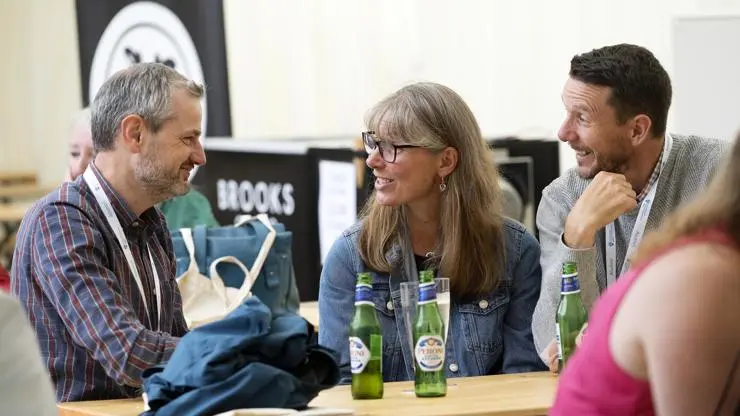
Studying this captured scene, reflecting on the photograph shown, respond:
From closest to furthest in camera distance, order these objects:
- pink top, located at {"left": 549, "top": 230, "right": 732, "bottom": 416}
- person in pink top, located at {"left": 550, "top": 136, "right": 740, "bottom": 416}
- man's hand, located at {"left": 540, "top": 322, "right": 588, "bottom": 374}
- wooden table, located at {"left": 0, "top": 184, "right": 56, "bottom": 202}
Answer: person in pink top, located at {"left": 550, "top": 136, "right": 740, "bottom": 416}
pink top, located at {"left": 549, "top": 230, "right": 732, "bottom": 416}
man's hand, located at {"left": 540, "top": 322, "right": 588, "bottom": 374}
wooden table, located at {"left": 0, "top": 184, "right": 56, "bottom": 202}

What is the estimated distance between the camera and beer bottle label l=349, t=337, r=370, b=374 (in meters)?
2.86

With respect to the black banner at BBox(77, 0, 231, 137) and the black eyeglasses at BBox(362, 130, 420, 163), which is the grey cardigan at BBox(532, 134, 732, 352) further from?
the black banner at BBox(77, 0, 231, 137)

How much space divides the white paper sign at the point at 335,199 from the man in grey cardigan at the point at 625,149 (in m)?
2.51

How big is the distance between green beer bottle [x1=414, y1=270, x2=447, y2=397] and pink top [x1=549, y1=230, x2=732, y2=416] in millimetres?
892

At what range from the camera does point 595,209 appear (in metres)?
3.25

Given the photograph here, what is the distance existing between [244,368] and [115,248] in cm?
77

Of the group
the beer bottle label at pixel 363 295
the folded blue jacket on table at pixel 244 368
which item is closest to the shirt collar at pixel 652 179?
the beer bottle label at pixel 363 295

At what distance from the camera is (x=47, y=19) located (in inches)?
458

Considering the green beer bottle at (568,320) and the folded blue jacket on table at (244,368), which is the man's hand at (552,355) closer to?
the green beer bottle at (568,320)

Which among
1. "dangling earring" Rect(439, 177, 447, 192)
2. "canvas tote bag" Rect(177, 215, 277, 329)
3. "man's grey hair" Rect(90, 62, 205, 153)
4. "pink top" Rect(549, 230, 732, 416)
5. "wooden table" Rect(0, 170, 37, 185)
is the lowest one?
"wooden table" Rect(0, 170, 37, 185)

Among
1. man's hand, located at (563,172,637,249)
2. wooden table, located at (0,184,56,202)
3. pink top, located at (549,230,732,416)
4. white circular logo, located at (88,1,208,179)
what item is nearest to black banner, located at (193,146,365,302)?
white circular logo, located at (88,1,208,179)

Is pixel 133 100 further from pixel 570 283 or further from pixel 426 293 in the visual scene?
pixel 570 283

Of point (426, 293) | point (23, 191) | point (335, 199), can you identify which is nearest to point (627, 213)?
point (426, 293)

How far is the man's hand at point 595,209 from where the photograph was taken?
3.23 meters
